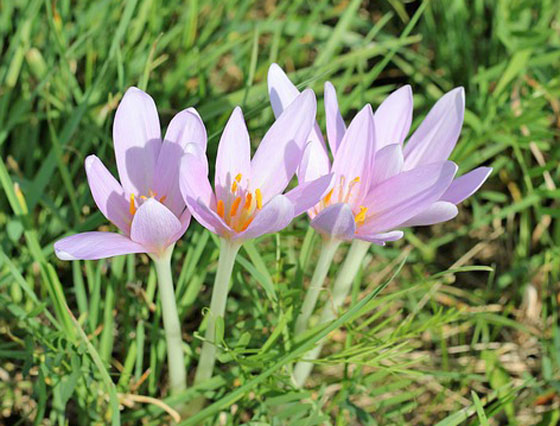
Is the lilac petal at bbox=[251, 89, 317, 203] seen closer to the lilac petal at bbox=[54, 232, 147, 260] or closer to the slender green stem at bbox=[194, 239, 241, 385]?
the slender green stem at bbox=[194, 239, 241, 385]

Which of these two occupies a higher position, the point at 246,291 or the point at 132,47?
the point at 132,47

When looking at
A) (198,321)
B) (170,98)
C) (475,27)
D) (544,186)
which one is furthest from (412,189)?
(475,27)

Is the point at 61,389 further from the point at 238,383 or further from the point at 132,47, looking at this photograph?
the point at 132,47

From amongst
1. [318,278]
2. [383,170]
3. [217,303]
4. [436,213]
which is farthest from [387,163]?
[217,303]

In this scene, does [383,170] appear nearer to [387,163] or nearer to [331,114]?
[387,163]

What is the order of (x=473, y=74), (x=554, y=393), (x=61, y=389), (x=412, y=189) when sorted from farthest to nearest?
1. (x=473, y=74)
2. (x=554, y=393)
3. (x=61, y=389)
4. (x=412, y=189)

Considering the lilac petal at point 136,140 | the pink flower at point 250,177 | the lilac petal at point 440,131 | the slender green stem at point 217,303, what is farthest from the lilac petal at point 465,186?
the lilac petal at point 136,140

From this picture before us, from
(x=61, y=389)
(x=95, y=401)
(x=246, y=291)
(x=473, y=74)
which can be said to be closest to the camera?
(x=61, y=389)
